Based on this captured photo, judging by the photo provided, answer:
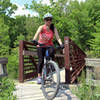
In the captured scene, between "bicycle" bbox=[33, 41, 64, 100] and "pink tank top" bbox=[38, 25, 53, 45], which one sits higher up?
"pink tank top" bbox=[38, 25, 53, 45]

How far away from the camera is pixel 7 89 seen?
2420 mm

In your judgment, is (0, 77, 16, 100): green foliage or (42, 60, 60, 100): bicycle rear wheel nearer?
(0, 77, 16, 100): green foliage

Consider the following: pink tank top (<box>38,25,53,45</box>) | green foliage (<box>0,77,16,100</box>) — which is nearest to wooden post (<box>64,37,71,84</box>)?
pink tank top (<box>38,25,53,45</box>)

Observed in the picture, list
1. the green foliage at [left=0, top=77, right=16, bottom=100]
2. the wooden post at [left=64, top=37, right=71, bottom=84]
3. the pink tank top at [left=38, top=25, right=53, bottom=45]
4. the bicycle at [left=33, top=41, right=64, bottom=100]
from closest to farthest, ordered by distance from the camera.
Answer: the green foliage at [left=0, top=77, right=16, bottom=100] → the bicycle at [left=33, top=41, right=64, bottom=100] → the pink tank top at [left=38, top=25, right=53, bottom=45] → the wooden post at [left=64, top=37, right=71, bottom=84]

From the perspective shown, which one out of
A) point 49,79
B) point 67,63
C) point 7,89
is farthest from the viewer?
point 67,63

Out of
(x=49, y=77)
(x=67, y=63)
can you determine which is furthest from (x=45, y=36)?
(x=67, y=63)

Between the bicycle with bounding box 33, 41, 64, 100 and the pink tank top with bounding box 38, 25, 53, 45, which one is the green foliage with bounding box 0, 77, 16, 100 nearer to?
the bicycle with bounding box 33, 41, 64, 100

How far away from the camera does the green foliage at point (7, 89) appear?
82.2 inches

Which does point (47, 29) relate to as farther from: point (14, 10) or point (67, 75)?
point (14, 10)

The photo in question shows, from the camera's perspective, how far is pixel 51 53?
3496 millimetres

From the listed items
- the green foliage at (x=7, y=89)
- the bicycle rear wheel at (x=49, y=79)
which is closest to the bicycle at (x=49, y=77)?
the bicycle rear wheel at (x=49, y=79)

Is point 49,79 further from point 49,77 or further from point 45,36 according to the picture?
point 45,36

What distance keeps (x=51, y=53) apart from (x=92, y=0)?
2183cm

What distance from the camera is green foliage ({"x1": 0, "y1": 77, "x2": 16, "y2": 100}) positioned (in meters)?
2.09
